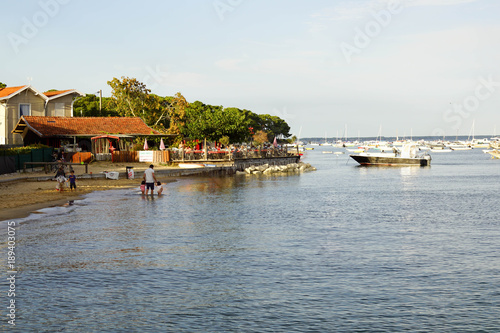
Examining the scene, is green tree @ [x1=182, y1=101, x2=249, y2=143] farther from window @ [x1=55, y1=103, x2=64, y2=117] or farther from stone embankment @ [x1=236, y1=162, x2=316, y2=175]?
window @ [x1=55, y1=103, x2=64, y2=117]

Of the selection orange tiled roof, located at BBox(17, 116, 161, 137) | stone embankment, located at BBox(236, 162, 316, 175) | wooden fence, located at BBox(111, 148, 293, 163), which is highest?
orange tiled roof, located at BBox(17, 116, 161, 137)

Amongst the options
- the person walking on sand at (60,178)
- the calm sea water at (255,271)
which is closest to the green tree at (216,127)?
the person walking on sand at (60,178)

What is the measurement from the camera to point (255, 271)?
15922 mm

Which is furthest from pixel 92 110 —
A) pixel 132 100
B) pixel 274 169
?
pixel 274 169

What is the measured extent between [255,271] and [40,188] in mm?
26135

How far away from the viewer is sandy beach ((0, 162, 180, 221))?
28.8m

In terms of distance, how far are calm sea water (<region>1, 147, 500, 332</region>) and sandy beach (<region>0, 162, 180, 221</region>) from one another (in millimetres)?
2062

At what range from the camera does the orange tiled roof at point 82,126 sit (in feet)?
185

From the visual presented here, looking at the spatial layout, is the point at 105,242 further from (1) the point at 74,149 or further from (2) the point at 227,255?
(1) the point at 74,149

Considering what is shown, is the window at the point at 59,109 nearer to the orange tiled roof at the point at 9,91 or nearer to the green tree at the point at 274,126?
the orange tiled roof at the point at 9,91

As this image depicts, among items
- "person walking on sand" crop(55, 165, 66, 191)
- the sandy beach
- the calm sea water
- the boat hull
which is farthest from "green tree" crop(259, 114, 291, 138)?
the calm sea water

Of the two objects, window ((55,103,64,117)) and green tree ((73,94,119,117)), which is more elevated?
green tree ((73,94,119,117))

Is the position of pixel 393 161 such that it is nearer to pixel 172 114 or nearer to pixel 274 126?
pixel 172 114

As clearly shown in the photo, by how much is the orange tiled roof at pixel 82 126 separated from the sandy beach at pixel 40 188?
549 centimetres
